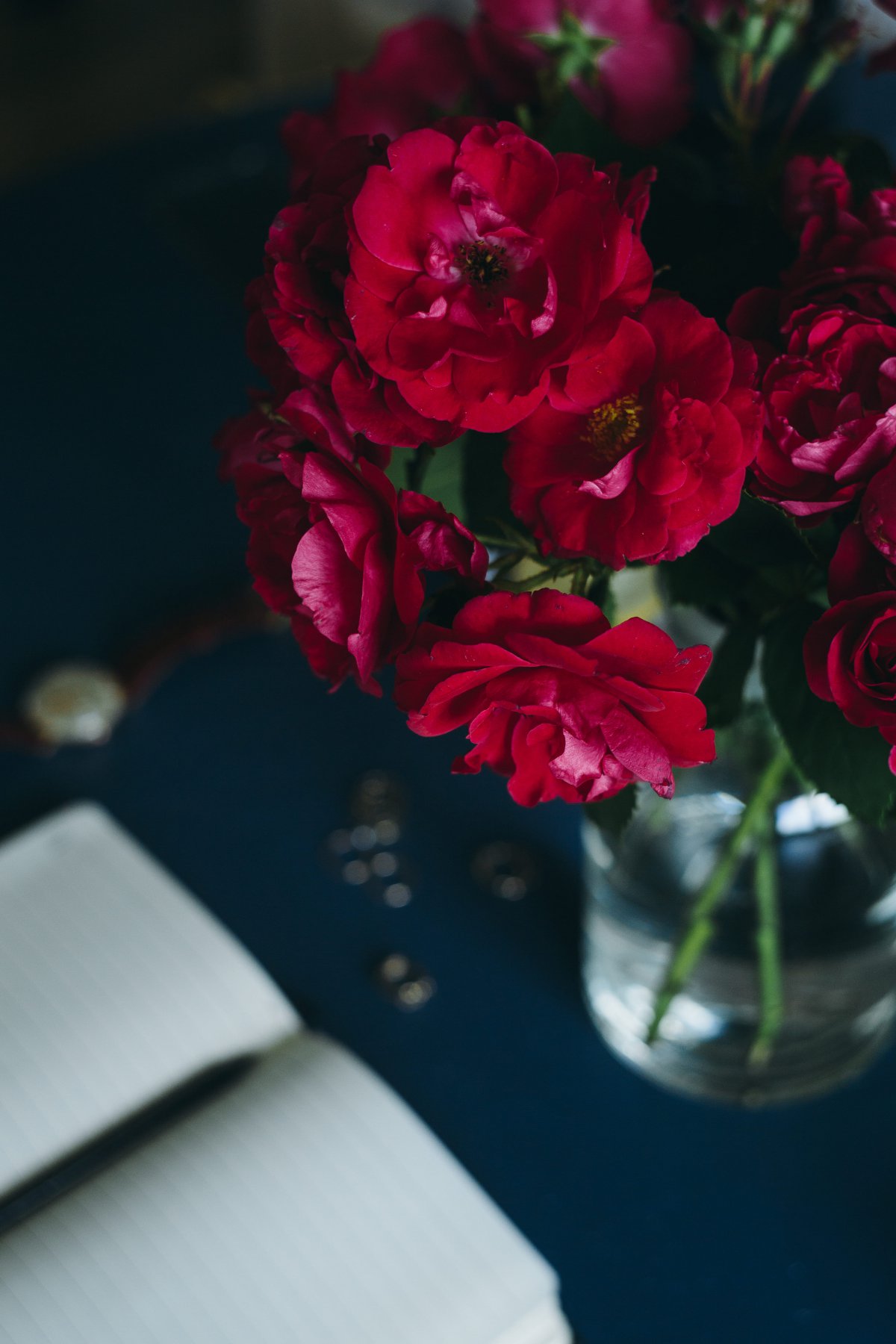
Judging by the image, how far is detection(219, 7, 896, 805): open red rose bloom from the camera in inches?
11.4

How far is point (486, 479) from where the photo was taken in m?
0.39

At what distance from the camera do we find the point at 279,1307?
415mm

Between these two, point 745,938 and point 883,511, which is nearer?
point 883,511

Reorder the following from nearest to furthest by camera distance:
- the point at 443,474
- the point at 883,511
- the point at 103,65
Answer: the point at 883,511, the point at 443,474, the point at 103,65

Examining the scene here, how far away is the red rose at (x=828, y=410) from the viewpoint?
11.7 inches

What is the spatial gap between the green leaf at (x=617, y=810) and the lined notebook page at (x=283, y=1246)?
0.16 m

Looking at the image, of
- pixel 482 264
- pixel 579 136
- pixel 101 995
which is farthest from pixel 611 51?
pixel 101 995

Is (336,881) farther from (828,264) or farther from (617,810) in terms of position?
(828,264)

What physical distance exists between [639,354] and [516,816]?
1.18 ft

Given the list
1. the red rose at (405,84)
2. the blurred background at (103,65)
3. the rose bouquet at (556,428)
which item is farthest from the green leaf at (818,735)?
the blurred background at (103,65)

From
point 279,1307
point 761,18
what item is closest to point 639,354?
point 761,18

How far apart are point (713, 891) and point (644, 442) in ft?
0.71

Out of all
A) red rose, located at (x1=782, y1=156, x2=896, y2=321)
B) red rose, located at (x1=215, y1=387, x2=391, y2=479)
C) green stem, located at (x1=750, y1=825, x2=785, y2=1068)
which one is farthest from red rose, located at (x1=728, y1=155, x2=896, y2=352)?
green stem, located at (x1=750, y1=825, x2=785, y2=1068)

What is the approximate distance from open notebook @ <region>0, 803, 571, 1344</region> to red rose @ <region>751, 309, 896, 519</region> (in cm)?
28
